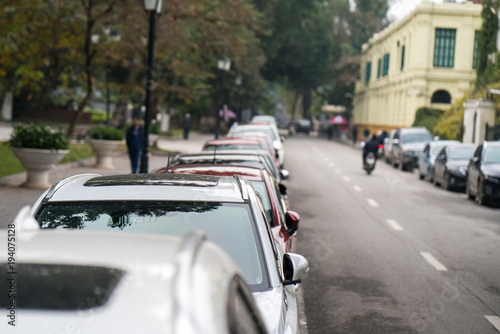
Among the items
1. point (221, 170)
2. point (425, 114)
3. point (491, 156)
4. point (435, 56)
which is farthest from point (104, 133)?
point (435, 56)

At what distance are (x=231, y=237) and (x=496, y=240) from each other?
1011cm

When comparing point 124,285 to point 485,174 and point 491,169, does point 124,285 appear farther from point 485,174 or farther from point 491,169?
point 491,169

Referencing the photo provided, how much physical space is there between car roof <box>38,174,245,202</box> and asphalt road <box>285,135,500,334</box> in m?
2.67

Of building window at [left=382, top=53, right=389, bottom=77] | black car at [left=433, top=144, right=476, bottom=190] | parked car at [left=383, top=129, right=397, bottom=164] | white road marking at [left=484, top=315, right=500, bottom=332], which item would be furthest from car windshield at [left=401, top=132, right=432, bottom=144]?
white road marking at [left=484, top=315, right=500, bottom=332]

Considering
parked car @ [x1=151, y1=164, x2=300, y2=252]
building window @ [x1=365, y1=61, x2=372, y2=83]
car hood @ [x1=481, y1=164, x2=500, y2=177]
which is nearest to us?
parked car @ [x1=151, y1=164, x2=300, y2=252]

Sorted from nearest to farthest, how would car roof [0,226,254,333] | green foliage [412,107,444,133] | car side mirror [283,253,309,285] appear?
car roof [0,226,254,333] → car side mirror [283,253,309,285] → green foliage [412,107,444,133]

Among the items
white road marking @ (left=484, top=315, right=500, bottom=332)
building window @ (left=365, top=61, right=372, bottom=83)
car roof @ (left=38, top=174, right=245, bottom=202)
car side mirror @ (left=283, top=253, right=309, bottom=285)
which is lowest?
white road marking @ (left=484, top=315, right=500, bottom=332)

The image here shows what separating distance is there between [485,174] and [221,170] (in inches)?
526

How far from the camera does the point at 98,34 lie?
111ft

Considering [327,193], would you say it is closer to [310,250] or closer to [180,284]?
[310,250]

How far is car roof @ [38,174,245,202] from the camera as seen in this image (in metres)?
4.84

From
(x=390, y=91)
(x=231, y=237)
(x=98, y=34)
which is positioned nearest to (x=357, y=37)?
(x=390, y=91)

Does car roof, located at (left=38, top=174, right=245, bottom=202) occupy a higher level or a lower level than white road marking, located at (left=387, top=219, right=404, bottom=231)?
higher

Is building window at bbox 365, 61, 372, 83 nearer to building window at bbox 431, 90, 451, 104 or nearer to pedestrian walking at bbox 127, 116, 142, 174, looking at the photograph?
building window at bbox 431, 90, 451, 104
